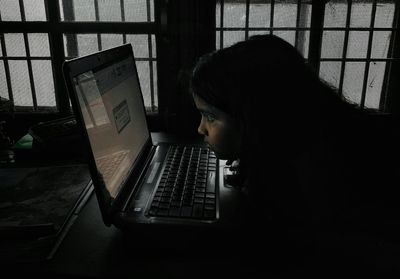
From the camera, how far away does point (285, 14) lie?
4.74 feet

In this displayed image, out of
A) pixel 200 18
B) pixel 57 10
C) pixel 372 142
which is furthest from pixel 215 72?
pixel 57 10

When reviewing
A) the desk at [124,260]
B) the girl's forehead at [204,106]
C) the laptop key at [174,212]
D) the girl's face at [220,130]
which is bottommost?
the desk at [124,260]

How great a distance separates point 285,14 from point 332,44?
0.25 meters

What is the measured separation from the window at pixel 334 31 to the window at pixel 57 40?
0.33 meters

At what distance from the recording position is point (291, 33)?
1468 millimetres

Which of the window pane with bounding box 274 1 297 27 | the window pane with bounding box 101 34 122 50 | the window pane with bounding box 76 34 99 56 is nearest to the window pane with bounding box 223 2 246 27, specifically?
the window pane with bounding box 274 1 297 27

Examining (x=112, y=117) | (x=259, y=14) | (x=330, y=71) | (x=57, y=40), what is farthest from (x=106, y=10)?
(x=330, y=71)

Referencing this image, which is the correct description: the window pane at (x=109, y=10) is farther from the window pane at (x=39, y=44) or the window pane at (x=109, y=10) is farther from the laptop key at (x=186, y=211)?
the laptop key at (x=186, y=211)

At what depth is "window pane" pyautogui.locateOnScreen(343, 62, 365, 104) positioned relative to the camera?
153 cm

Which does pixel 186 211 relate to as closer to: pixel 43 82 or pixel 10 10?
pixel 43 82

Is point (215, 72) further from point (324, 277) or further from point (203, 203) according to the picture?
point (324, 277)

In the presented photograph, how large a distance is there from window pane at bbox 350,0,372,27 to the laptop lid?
3.20ft

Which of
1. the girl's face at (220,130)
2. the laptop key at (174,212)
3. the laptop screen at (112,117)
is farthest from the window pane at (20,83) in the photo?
the laptop key at (174,212)

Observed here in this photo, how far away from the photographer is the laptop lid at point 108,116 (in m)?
0.68
